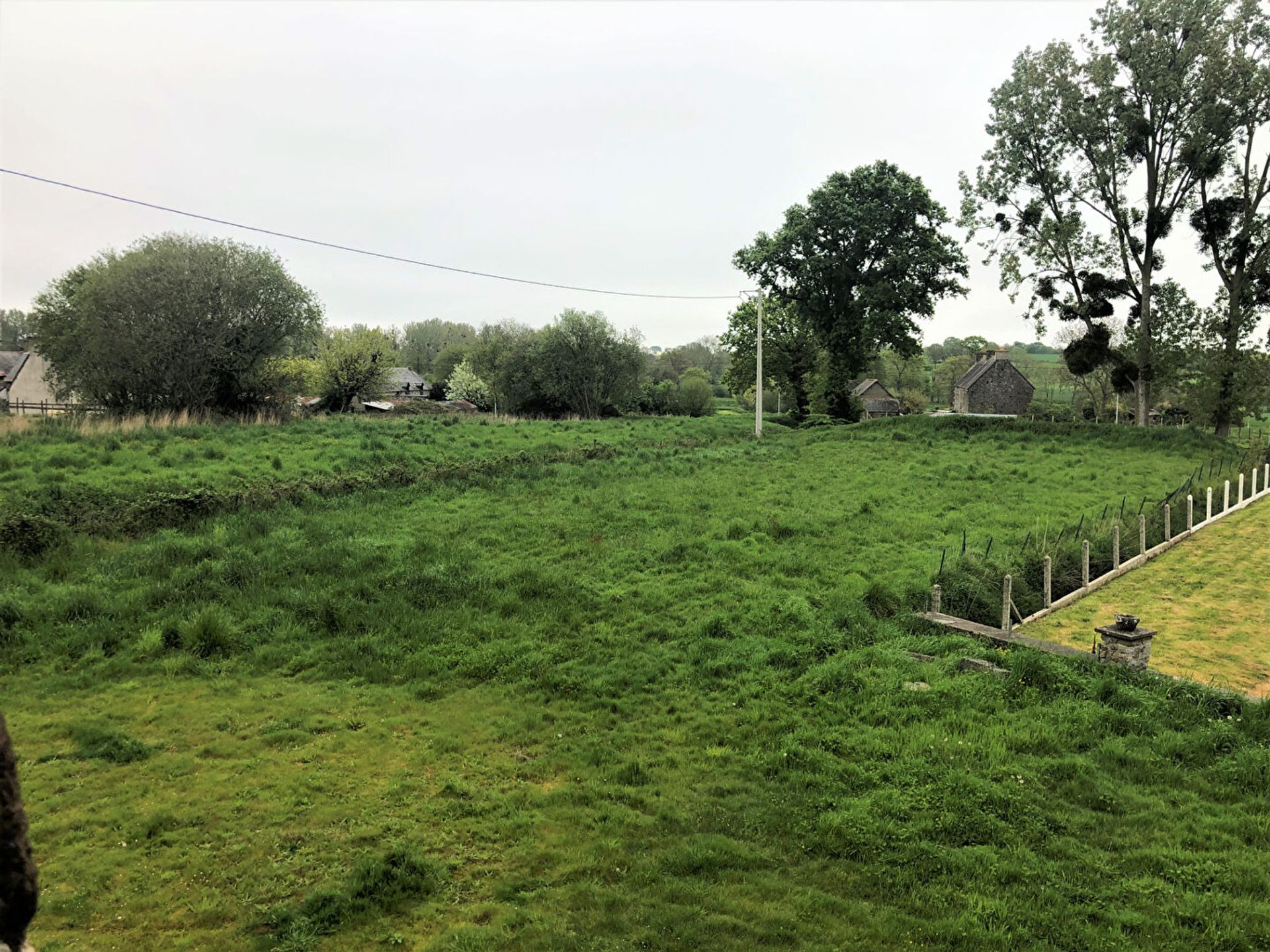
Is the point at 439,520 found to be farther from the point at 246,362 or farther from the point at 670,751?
the point at 246,362

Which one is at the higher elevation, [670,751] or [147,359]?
[147,359]

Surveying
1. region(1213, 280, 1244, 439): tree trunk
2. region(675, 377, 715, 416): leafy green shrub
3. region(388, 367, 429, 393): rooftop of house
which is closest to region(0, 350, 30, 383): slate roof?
region(388, 367, 429, 393): rooftop of house

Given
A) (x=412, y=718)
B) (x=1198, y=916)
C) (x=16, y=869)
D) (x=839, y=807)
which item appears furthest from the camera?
(x=412, y=718)

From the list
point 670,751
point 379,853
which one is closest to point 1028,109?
point 670,751

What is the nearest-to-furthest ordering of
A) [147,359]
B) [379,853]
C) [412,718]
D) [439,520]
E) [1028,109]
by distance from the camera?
[379,853] < [412,718] < [439,520] < [147,359] < [1028,109]

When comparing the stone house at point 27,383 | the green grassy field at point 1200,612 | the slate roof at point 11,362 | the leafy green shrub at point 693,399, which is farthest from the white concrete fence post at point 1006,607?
the slate roof at point 11,362

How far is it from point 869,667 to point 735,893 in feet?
15.1

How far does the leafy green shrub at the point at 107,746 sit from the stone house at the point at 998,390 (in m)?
74.3

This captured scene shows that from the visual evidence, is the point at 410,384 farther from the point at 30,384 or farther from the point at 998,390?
the point at 998,390

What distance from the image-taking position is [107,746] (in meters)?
7.45

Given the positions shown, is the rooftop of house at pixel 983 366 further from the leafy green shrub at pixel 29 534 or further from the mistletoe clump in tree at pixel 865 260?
the leafy green shrub at pixel 29 534

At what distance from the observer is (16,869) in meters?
2.49

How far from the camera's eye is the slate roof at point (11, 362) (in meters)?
55.8

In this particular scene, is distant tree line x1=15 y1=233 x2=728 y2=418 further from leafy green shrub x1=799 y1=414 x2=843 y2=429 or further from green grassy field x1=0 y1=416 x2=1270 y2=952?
leafy green shrub x1=799 y1=414 x2=843 y2=429
